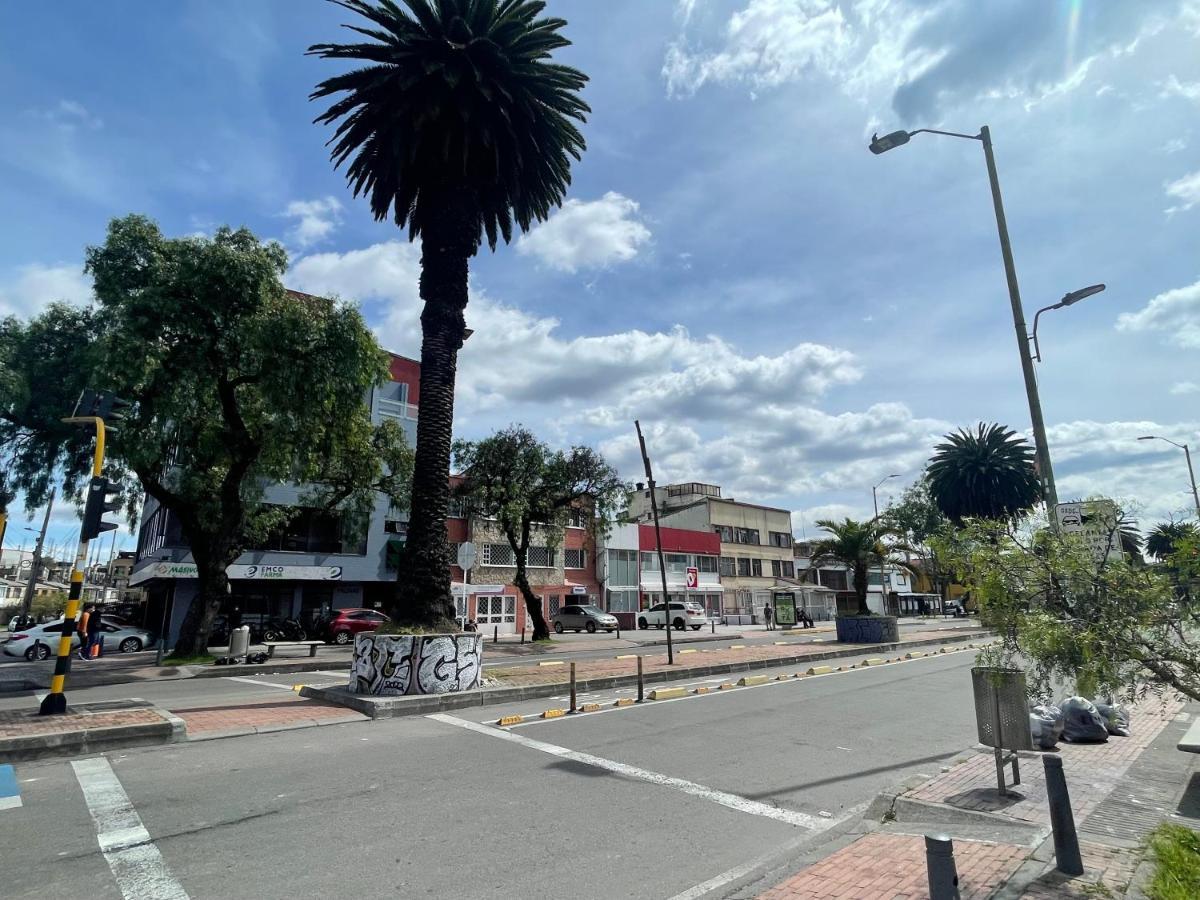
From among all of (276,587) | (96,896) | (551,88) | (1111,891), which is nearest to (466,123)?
(551,88)

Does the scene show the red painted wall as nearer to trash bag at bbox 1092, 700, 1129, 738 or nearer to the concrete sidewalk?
trash bag at bbox 1092, 700, 1129, 738

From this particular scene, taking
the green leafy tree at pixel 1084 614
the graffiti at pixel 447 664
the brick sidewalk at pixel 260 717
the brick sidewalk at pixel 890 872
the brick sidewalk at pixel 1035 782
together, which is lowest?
the brick sidewalk at pixel 890 872

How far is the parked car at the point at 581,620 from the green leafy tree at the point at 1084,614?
36.1m

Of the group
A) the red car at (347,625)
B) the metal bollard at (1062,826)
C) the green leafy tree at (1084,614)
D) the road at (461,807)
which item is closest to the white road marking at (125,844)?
the road at (461,807)

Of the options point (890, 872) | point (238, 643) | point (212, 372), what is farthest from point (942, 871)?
point (238, 643)

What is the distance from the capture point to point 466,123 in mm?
14820

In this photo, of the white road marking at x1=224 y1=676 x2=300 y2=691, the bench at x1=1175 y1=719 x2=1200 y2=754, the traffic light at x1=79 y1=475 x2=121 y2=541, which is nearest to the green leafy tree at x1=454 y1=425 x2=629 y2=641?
the white road marking at x1=224 y1=676 x2=300 y2=691

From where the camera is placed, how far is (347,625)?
29703 mm

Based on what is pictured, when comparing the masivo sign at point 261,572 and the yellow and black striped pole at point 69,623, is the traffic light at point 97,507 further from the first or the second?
the masivo sign at point 261,572

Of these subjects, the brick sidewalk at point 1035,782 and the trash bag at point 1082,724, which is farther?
the trash bag at point 1082,724

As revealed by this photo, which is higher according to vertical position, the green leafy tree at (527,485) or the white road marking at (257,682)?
the green leafy tree at (527,485)

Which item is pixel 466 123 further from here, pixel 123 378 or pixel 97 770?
pixel 97 770

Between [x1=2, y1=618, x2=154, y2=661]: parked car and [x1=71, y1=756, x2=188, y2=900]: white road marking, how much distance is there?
763 inches

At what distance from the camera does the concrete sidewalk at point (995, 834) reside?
4.35 m
